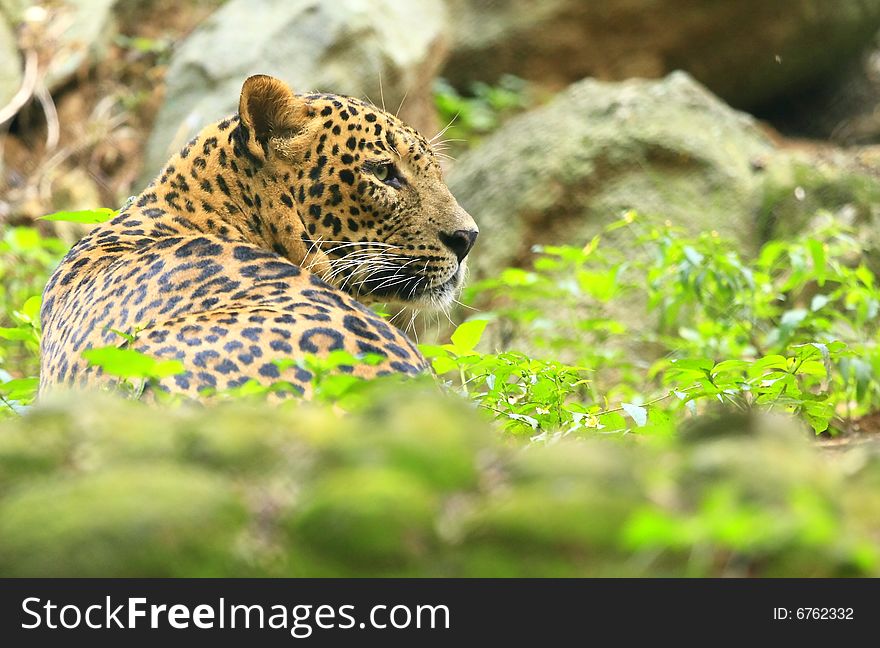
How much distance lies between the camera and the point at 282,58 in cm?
1341

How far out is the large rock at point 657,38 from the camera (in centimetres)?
1553

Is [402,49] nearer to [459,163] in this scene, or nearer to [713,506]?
[459,163]

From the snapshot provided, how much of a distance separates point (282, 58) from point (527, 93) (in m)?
3.93

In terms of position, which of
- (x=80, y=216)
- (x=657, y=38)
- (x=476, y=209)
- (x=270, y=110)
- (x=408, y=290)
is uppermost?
(x=657, y=38)

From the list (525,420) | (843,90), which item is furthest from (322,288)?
(843,90)

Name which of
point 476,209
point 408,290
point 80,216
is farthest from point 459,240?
point 476,209

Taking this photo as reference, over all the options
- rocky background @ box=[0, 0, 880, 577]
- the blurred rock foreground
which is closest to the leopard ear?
rocky background @ box=[0, 0, 880, 577]

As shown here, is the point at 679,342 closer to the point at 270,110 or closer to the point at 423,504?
the point at 270,110

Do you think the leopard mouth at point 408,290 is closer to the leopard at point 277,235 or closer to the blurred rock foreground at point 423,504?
the leopard at point 277,235

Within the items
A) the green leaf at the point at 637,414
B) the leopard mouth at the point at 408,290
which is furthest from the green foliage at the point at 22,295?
the green leaf at the point at 637,414

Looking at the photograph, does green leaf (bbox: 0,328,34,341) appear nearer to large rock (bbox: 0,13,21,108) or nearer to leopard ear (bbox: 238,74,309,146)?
leopard ear (bbox: 238,74,309,146)

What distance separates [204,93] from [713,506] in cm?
1205

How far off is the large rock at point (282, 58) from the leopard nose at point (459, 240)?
702cm

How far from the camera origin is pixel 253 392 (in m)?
3.47
